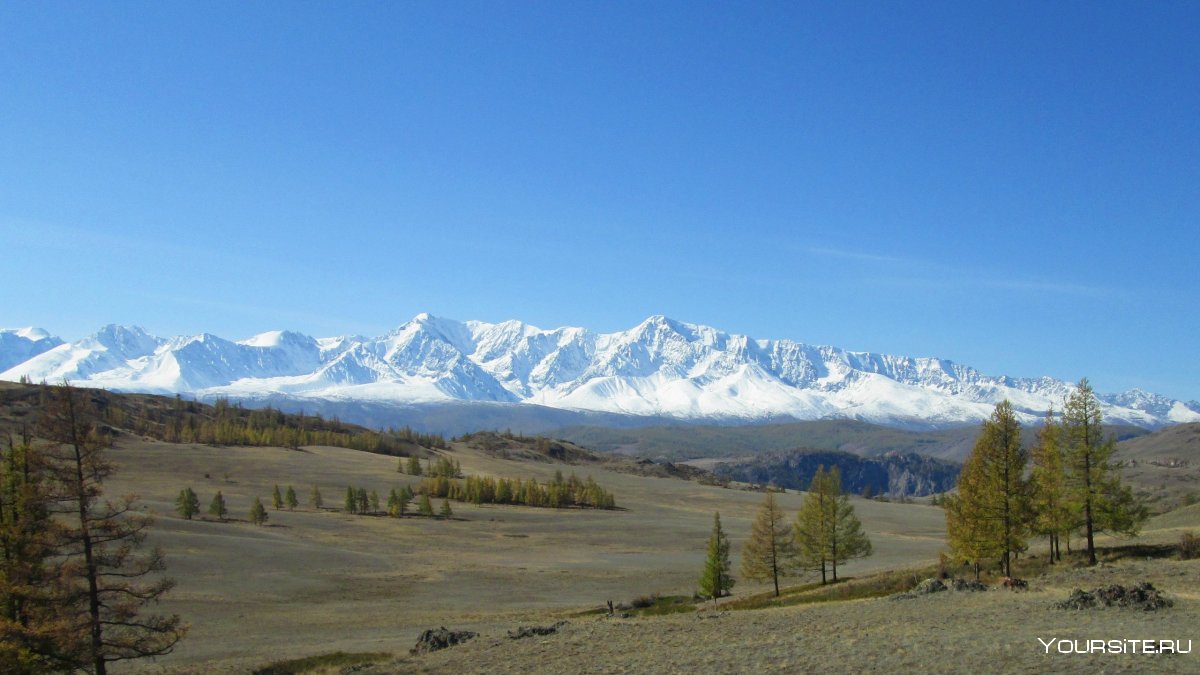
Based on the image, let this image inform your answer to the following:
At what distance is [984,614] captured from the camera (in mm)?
23891

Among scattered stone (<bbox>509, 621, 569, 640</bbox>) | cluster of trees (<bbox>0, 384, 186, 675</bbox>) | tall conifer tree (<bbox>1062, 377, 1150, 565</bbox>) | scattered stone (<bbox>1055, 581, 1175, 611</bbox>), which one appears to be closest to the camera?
cluster of trees (<bbox>0, 384, 186, 675</bbox>)

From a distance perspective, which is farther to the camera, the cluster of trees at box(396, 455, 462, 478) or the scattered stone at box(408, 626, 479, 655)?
the cluster of trees at box(396, 455, 462, 478)

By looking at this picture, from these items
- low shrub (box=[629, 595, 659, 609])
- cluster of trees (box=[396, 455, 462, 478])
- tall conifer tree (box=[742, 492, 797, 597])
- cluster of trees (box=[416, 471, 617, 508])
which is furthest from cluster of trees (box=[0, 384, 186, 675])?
cluster of trees (box=[396, 455, 462, 478])

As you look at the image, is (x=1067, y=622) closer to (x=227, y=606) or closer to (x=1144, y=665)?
(x=1144, y=665)

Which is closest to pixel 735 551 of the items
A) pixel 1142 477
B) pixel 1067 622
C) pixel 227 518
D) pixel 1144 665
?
pixel 227 518

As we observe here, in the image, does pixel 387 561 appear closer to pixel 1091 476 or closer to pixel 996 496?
pixel 996 496

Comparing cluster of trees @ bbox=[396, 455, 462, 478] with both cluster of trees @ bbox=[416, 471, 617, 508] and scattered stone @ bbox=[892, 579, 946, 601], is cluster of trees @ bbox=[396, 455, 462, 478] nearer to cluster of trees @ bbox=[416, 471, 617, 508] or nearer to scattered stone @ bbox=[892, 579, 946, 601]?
cluster of trees @ bbox=[416, 471, 617, 508]

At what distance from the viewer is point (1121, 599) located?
23297mm

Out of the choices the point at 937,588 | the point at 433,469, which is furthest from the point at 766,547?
the point at 433,469

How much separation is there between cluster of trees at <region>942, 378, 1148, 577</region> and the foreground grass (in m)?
27.3

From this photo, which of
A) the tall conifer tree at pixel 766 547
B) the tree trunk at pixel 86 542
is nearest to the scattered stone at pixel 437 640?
the tree trunk at pixel 86 542

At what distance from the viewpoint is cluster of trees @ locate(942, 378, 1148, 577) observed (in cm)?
3888

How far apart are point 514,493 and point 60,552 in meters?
132

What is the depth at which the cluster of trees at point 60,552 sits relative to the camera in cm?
2200
